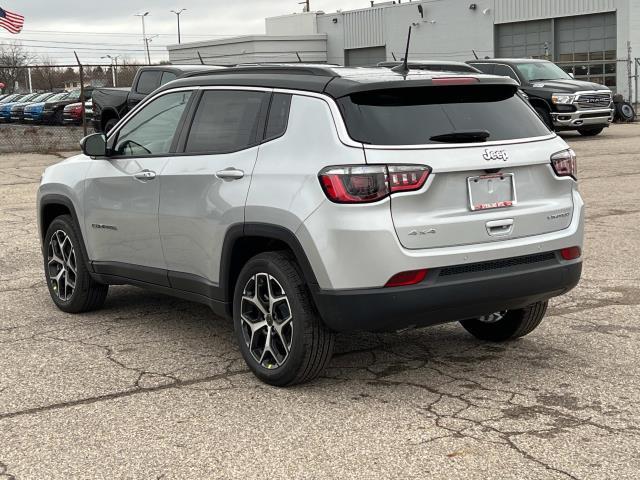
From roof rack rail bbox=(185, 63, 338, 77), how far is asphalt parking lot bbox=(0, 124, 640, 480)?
5.59 feet

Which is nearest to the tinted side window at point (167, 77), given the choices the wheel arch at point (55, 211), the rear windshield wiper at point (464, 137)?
the wheel arch at point (55, 211)

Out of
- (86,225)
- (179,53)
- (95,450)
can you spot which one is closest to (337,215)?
(95,450)

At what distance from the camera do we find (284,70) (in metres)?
5.32

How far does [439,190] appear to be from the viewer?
4.65 metres

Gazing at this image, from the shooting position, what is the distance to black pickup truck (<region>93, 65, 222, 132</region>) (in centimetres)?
1816

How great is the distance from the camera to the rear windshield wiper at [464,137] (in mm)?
4766

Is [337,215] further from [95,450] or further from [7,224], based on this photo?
[7,224]

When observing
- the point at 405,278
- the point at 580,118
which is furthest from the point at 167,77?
the point at 405,278

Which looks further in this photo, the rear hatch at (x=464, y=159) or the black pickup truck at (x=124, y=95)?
the black pickup truck at (x=124, y=95)

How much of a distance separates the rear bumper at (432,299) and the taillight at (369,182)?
46 centimetres

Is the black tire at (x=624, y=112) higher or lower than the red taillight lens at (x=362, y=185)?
lower

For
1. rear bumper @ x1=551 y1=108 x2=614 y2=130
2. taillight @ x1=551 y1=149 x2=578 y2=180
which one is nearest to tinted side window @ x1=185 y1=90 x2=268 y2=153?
taillight @ x1=551 y1=149 x2=578 y2=180

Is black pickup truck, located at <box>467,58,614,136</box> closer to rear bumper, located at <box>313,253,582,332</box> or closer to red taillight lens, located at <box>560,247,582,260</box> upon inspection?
red taillight lens, located at <box>560,247,582,260</box>

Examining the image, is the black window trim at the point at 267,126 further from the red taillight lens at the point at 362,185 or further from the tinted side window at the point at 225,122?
the red taillight lens at the point at 362,185
